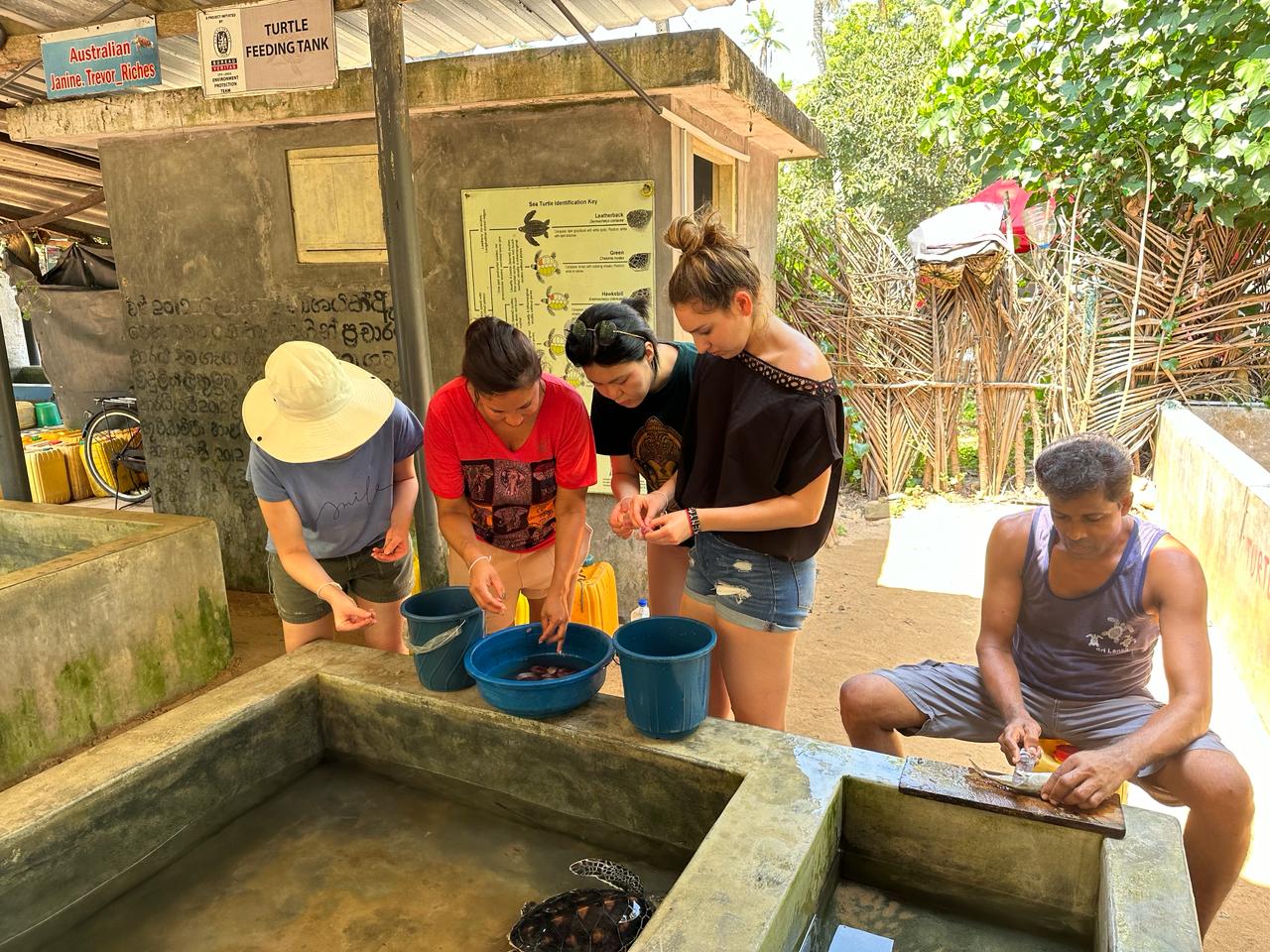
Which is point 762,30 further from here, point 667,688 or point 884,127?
point 667,688

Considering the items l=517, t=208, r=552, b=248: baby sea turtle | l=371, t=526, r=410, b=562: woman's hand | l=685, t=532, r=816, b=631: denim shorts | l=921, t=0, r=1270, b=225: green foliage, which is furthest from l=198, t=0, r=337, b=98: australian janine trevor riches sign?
l=921, t=0, r=1270, b=225: green foliage

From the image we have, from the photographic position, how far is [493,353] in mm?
2188

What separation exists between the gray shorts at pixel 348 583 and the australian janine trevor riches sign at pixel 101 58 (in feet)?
9.25

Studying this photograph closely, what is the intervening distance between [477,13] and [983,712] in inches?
181

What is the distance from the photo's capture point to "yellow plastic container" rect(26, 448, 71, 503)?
771 cm

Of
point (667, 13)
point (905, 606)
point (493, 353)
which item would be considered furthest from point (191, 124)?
point (905, 606)

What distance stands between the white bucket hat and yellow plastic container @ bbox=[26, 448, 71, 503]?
6.68 m

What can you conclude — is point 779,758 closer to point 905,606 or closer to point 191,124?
point 905,606

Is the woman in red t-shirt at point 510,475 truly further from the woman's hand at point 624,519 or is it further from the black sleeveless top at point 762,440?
the black sleeveless top at point 762,440

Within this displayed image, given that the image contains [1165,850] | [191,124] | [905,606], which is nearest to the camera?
[1165,850]

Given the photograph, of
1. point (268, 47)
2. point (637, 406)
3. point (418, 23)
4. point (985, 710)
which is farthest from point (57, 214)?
point (985, 710)

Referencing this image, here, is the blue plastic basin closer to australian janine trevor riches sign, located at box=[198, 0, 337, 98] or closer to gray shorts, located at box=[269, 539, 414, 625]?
gray shorts, located at box=[269, 539, 414, 625]

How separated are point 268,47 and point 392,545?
2353mm

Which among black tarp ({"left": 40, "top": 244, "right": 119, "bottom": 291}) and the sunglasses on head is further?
black tarp ({"left": 40, "top": 244, "right": 119, "bottom": 291})
